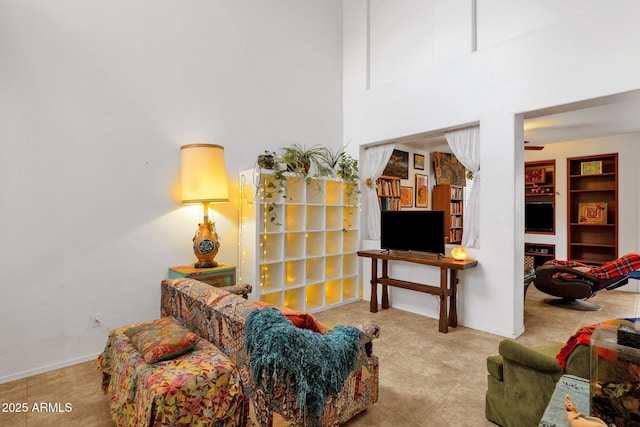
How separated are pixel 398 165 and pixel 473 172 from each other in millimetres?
2005

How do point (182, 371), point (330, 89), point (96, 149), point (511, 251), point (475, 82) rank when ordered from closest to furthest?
point (182, 371) < point (96, 149) < point (511, 251) < point (475, 82) < point (330, 89)

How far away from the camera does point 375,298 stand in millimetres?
4172

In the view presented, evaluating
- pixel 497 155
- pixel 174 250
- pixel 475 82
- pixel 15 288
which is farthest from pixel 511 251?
pixel 15 288

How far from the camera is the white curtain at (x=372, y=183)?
4.62 metres

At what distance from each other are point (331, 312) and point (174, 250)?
200 cm

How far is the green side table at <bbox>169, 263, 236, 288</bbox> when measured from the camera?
3.02 metres

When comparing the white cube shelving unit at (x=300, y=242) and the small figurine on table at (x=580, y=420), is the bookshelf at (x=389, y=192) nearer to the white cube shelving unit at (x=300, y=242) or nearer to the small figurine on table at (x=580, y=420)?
the white cube shelving unit at (x=300, y=242)

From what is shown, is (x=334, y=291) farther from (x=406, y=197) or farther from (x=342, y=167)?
(x=406, y=197)

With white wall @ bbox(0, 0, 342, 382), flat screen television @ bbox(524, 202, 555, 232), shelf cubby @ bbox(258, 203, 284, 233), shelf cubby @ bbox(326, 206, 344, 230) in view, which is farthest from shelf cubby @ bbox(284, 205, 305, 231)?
flat screen television @ bbox(524, 202, 555, 232)

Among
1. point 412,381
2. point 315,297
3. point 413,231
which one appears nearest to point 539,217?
point 413,231

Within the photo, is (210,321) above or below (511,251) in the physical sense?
below

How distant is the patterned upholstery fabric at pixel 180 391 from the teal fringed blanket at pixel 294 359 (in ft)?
0.94

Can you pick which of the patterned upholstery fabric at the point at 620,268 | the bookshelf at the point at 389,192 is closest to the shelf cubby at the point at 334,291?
the bookshelf at the point at 389,192

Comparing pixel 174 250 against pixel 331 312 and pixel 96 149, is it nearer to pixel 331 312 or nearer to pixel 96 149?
pixel 96 149
